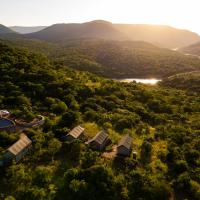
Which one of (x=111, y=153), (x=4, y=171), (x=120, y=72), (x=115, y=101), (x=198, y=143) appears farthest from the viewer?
(x=120, y=72)

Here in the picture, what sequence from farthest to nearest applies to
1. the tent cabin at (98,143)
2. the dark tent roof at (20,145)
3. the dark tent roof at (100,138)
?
1. the dark tent roof at (100,138)
2. the tent cabin at (98,143)
3. the dark tent roof at (20,145)

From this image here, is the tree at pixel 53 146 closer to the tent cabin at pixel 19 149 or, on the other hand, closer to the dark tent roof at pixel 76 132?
the dark tent roof at pixel 76 132

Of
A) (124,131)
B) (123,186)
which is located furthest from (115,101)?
(123,186)

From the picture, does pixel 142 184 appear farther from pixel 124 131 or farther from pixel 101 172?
pixel 124 131

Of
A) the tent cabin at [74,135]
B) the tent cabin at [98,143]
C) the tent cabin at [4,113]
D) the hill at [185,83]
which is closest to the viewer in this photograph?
the tent cabin at [98,143]

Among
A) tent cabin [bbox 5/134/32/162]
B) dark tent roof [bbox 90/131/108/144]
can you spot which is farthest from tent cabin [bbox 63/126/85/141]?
tent cabin [bbox 5/134/32/162]

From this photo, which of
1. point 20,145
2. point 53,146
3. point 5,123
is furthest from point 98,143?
point 5,123

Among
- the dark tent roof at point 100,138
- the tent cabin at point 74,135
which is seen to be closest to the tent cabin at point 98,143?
the dark tent roof at point 100,138
